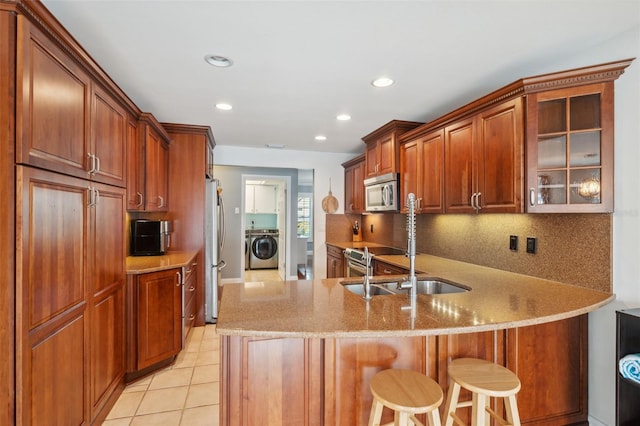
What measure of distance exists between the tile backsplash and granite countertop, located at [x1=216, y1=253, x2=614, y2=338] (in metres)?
0.11

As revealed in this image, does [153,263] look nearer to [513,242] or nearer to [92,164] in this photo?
[92,164]

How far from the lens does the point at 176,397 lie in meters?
2.38

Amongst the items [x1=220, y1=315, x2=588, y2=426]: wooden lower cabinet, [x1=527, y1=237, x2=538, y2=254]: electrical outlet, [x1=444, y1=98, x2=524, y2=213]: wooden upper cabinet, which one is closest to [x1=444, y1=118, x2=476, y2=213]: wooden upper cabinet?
[x1=444, y1=98, x2=524, y2=213]: wooden upper cabinet

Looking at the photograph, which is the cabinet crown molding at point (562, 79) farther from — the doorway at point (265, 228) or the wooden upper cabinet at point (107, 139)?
the doorway at point (265, 228)

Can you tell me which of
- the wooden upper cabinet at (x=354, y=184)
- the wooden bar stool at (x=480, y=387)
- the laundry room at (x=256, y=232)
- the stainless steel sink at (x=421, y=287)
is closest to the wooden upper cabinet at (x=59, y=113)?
the stainless steel sink at (x=421, y=287)

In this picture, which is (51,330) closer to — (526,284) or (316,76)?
(316,76)

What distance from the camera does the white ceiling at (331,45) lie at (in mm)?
1529

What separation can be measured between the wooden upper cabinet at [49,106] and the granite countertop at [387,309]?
3.37 feet

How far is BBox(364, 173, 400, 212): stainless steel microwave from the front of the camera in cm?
340

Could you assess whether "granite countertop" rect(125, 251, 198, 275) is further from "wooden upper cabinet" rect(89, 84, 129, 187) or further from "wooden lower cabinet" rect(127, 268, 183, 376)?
"wooden upper cabinet" rect(89, 84, 129, 187)

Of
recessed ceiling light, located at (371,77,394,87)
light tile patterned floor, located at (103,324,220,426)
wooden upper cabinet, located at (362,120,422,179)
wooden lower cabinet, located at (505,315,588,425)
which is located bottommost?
light tile patterned floor, located at (103,324,220,426)

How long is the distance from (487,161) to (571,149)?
482 mm

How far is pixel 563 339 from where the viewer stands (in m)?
1.90

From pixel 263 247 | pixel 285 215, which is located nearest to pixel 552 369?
pixel 285 215
